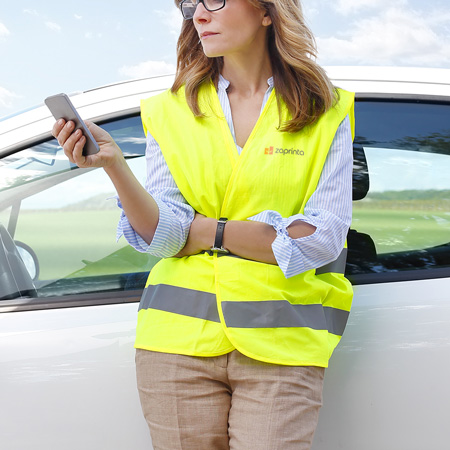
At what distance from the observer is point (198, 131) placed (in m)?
1.60

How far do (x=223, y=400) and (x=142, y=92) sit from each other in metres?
1.07

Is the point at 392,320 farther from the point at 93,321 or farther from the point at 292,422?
the point at 93,321

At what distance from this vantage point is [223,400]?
4.86 ft

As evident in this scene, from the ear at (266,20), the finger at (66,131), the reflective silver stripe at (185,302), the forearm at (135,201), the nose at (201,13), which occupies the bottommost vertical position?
the reflective silver stripe at (185,302)

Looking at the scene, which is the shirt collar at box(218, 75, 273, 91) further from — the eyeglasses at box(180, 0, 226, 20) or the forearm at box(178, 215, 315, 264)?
the forearm at box(178, 215, 315, 264)

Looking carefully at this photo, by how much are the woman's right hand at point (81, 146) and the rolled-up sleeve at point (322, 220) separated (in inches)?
14.5

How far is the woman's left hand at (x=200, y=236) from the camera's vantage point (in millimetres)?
1534

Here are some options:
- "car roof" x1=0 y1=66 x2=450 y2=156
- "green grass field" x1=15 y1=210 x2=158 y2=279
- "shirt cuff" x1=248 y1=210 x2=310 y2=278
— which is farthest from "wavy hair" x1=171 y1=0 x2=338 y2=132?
"green grass field" x1=15 y1=210 x2=158 y2=279

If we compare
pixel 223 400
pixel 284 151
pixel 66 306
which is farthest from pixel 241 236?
pixel 66 306

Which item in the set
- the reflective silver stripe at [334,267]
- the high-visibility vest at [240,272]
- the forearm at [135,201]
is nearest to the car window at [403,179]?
the reflective silver stripe at [334,267]

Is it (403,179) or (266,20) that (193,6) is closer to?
(266,20)

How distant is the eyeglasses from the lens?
5.17 feet

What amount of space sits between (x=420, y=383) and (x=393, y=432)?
0.53 ft

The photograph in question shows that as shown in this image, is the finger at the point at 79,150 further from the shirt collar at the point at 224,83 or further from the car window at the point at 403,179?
the car window at the point at 403,179
